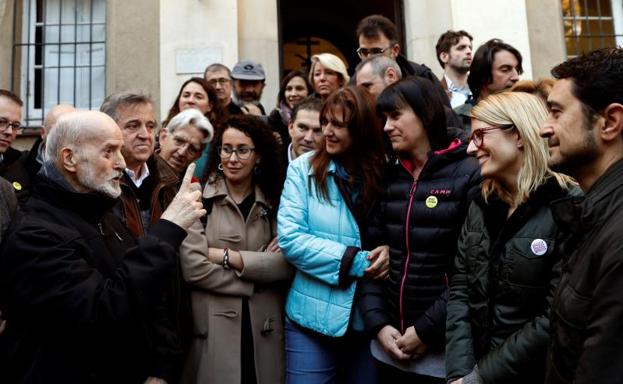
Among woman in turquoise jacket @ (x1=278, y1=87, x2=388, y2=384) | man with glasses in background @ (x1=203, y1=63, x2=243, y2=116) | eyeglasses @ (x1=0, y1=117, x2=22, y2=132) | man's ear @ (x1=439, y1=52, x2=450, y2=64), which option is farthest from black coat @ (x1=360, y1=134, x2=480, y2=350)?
eyeglasses @ (x1=0, y1=117, x2=22, y2=132)

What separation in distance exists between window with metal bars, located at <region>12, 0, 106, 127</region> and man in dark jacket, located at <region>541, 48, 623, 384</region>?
7.57m

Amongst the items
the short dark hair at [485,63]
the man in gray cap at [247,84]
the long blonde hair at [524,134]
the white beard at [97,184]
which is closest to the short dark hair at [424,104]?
the long blonde hair at [524,134]

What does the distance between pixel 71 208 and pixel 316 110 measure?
2066 millimetres

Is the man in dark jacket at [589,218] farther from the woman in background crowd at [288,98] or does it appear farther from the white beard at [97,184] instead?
the woman in background crowd at [288,98]

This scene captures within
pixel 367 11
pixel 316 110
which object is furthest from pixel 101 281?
pixel 367 11

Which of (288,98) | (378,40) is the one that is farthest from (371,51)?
(288,98)

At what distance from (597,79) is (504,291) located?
94 centimetres

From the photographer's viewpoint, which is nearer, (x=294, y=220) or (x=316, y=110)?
(x=294, y=220)

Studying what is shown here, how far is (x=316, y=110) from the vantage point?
4.25 m

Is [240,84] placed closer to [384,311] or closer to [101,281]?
[384,311]

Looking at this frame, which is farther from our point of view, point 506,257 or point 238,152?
point 238,152

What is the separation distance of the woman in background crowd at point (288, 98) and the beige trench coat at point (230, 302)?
5.86 ft

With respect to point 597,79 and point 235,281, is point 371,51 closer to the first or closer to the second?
point 235,281

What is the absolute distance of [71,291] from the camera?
234 cm
